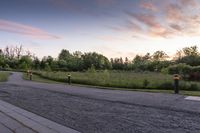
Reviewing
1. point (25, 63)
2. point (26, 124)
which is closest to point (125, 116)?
point (26, 124)

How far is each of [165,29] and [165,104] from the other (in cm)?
2475

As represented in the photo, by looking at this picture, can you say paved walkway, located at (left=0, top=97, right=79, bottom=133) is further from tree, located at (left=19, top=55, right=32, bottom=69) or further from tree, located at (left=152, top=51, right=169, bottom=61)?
tree, located at (left=152, top=51, right=169, bottom=61)

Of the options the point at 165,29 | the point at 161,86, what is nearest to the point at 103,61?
the point at 165,29

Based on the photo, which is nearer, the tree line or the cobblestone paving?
the cobblestone paving

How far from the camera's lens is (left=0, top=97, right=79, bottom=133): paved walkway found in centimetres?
762

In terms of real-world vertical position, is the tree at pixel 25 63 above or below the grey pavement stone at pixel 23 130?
above

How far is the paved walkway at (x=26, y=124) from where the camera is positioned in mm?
7621

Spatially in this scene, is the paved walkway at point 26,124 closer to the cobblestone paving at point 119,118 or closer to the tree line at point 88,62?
the cobblestone paving at point 119,118

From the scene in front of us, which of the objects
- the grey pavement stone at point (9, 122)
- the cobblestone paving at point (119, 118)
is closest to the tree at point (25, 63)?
the cobblestone paving at point (119, 118)

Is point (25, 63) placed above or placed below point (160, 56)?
below

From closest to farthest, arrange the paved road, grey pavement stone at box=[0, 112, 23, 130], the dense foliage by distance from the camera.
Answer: the paved road < grey pavement stone at box=[0, 112, 23, 130] < the dense foliage

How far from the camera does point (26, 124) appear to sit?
8336 mm

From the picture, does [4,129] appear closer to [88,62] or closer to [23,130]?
[23,130]

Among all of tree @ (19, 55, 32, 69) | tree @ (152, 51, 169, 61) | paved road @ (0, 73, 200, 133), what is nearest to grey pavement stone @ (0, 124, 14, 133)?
paved road @ (0, 73, 200, 133)
